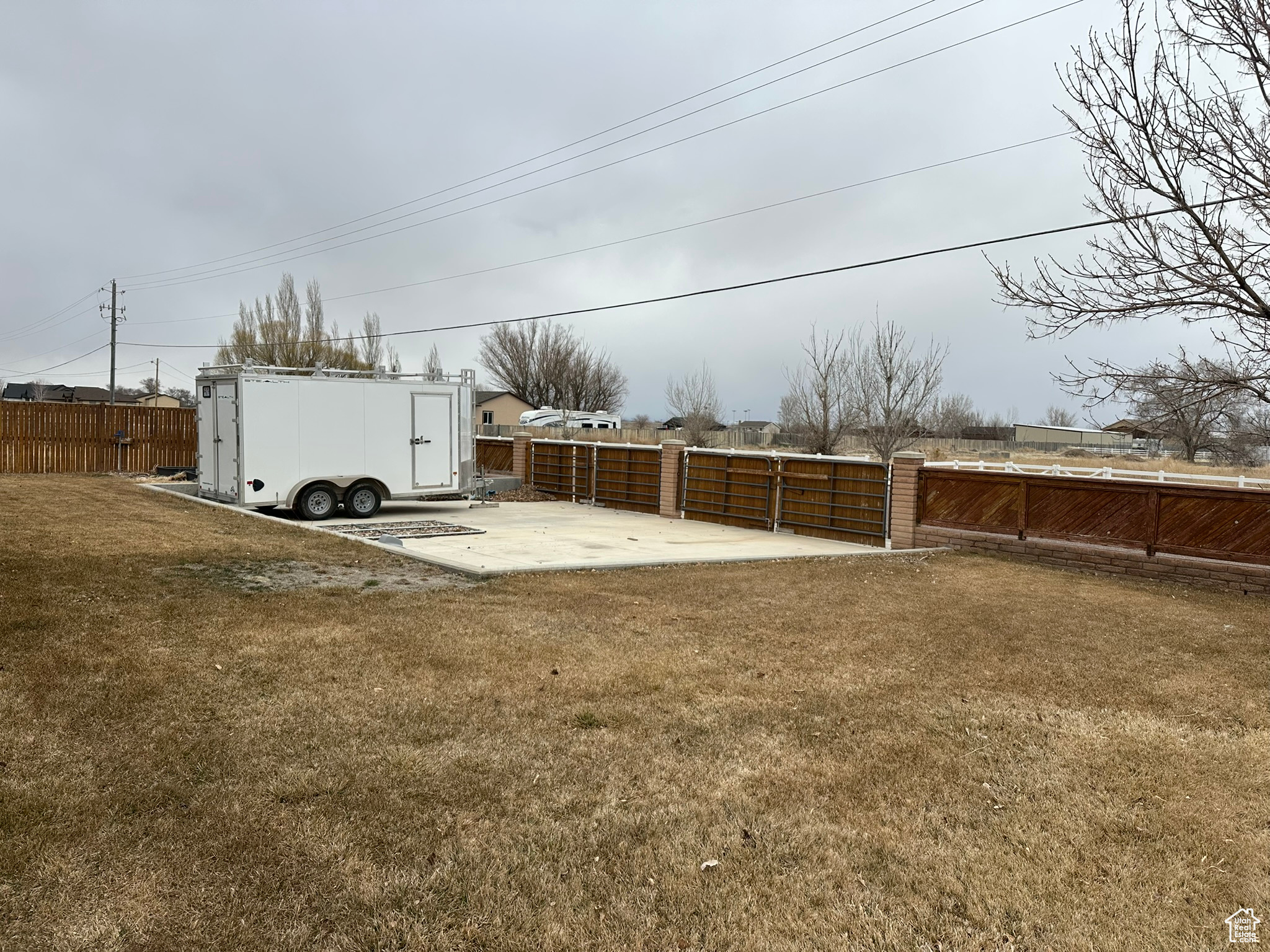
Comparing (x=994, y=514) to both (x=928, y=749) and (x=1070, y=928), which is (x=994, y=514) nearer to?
(x=928, y=749)

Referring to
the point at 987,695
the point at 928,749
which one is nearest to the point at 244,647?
the point at 928,749

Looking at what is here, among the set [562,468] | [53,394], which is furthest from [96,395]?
[562,468]

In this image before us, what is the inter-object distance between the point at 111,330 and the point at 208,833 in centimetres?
4666

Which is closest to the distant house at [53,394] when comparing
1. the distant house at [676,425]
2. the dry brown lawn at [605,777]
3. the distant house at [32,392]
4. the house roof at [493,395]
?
the distant house at [32,392]

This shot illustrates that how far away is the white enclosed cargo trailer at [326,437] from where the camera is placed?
14.4 metres

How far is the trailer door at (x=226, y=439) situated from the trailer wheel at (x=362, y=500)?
1.87 m

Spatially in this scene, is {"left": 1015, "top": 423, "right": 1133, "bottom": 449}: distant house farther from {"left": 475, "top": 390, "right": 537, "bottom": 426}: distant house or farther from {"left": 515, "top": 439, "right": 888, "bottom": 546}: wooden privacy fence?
{"left": 515, "top": 439, "right": 888, "bottom": 546}: wooden privacy fence

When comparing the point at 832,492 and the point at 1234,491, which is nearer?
the point at 1234,491

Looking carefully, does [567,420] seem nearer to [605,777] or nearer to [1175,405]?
[1175,405]

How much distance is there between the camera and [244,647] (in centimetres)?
601

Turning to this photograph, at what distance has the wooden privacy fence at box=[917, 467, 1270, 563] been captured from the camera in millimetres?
10664

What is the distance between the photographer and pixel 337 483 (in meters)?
15.1

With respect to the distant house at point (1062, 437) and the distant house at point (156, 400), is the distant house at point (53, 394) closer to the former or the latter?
the distant house at point (156, 400)

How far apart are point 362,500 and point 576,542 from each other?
4736 mm
